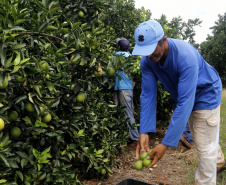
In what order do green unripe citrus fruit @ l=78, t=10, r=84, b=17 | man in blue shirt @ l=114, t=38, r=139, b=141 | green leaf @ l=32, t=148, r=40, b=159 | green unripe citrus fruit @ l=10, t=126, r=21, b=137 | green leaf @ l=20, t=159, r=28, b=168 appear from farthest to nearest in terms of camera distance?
man in blue shirt @ l=114, t=38, r=139, b=141
green unripe citrus fruit @ l=78, t=10, r=84, b=17
green leaf @ l=32, t=148, r=40, b=159
green leaf @ l=20, t=159, r=28, b=168
green unripe citrus fruit @ l=10, t=126, r=21, b=137

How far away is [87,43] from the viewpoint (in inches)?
91.4

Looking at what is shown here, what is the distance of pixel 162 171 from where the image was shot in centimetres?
452

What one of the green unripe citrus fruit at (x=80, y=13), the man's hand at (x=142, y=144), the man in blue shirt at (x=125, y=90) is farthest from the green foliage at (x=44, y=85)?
the man in blue shirt at (x=125, y=90)

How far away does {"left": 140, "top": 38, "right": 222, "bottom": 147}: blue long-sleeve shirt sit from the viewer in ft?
7.88

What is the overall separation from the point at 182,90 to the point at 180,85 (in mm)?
52

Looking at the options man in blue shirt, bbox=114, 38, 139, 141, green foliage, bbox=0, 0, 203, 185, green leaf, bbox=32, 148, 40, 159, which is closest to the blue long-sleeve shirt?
green foliage, bbox=0, 0, 203, 185

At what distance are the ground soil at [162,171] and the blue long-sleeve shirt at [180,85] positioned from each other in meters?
1.29

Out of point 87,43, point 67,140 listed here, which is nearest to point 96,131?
point 67,140

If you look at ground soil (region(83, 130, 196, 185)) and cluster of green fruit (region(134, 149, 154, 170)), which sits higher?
cluster of green fruit (region(134, 149, 154, 170))

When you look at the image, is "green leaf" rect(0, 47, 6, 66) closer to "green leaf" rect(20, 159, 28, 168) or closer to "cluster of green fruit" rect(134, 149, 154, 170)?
"green leaf" rect(20, 159, 28, 168)


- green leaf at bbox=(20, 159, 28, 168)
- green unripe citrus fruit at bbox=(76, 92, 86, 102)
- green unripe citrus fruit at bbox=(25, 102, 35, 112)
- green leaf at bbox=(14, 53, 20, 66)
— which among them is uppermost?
green leaf at bbox=(14, 53, 20, 66)

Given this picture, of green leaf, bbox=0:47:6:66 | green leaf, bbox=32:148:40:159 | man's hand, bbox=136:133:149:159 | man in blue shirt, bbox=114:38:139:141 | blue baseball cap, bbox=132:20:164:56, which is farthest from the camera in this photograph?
man in blue shirt, bbox=114:38:139:141

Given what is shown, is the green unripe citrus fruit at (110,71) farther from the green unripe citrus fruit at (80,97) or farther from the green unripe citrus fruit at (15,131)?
the green unripe citrus fruit at (15,131)

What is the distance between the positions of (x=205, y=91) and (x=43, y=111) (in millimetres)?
1692
